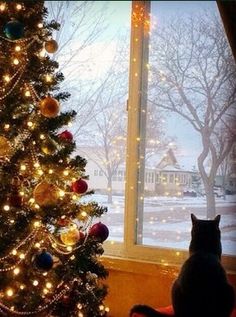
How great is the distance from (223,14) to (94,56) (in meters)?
1.03

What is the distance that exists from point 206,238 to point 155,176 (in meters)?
0.87

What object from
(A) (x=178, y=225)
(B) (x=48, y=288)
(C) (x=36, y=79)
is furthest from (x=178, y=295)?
Answer: (C) (x=36, y=79)

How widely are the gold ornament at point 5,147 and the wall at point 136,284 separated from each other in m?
1.00

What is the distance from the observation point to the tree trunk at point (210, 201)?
2.69 metres

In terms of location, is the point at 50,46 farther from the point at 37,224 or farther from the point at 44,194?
the point at 37,224

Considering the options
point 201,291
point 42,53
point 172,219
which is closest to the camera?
point 201,291

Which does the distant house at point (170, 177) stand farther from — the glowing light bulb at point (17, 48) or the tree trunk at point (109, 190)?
the glowing light bulb at point (17, 48)

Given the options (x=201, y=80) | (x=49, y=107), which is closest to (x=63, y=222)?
(x=49, y=107)

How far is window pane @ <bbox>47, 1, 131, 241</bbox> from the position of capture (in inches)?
116

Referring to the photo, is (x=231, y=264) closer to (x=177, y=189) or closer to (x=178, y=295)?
(x=177, y=189)

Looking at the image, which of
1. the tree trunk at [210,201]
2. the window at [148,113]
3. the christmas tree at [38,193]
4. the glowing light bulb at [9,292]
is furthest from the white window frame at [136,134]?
the glowing light bulb at [9,292]

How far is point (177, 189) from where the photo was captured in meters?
2.81

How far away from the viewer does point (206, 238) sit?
2.05 metres

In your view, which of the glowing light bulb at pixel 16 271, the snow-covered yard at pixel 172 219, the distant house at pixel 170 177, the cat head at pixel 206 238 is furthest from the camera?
the distant house at pixel 170 177
